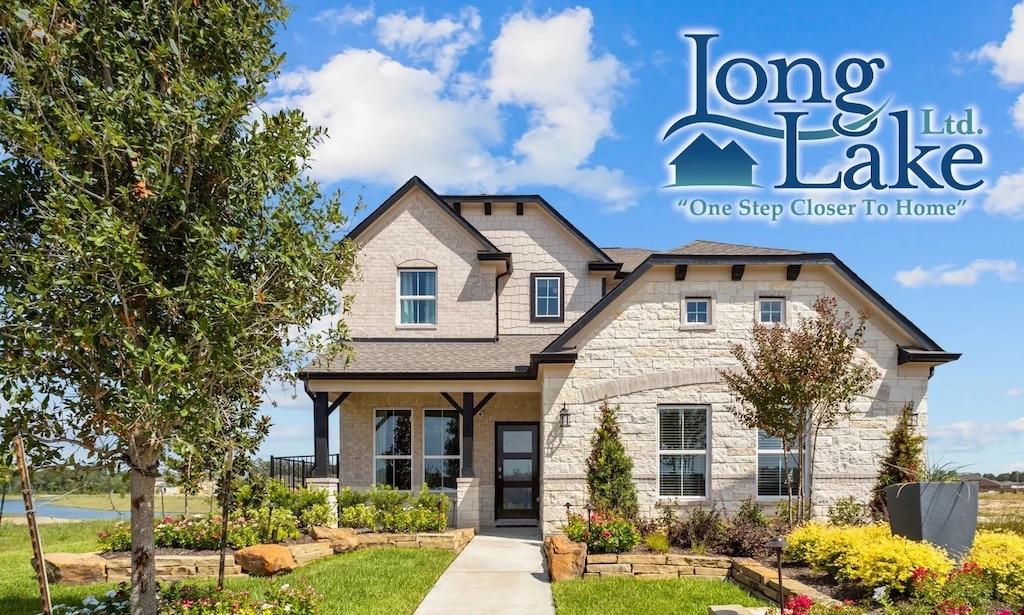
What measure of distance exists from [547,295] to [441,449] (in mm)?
4708

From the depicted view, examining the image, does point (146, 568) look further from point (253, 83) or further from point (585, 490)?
point (585, 490)

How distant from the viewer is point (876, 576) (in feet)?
30.2

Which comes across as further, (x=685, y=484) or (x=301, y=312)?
(x=685, y=484)

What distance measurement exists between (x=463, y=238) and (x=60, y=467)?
1214cm

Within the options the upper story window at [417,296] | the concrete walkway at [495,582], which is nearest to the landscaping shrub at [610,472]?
the concrete walkway at [495,582]

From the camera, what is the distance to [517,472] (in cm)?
1781

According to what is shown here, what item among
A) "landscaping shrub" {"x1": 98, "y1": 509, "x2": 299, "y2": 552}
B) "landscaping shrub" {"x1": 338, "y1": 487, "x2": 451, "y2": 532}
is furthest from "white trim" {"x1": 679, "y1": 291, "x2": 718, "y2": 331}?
"landscaping shrub" {"x1": 98, "y1": 509, "x2": 299, "y2": 552}

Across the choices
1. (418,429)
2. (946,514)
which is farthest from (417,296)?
(946,514)

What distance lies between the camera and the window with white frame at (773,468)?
1503cm

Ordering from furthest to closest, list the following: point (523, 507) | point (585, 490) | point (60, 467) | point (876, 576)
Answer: point (523, 507)
point (585, 490)
point (876, 576)
point (60, 467)

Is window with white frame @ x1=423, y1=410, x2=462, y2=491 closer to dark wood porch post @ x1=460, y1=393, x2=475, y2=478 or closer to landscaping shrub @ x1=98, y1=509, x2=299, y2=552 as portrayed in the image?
dark wood porch post @ x1=460, y1=393, x2=475, y2=478

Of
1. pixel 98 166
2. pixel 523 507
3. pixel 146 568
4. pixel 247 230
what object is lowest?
pixel 523 507

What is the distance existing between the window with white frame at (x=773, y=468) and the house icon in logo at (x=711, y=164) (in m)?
4.98

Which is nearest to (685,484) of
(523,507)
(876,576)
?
(523,507)
